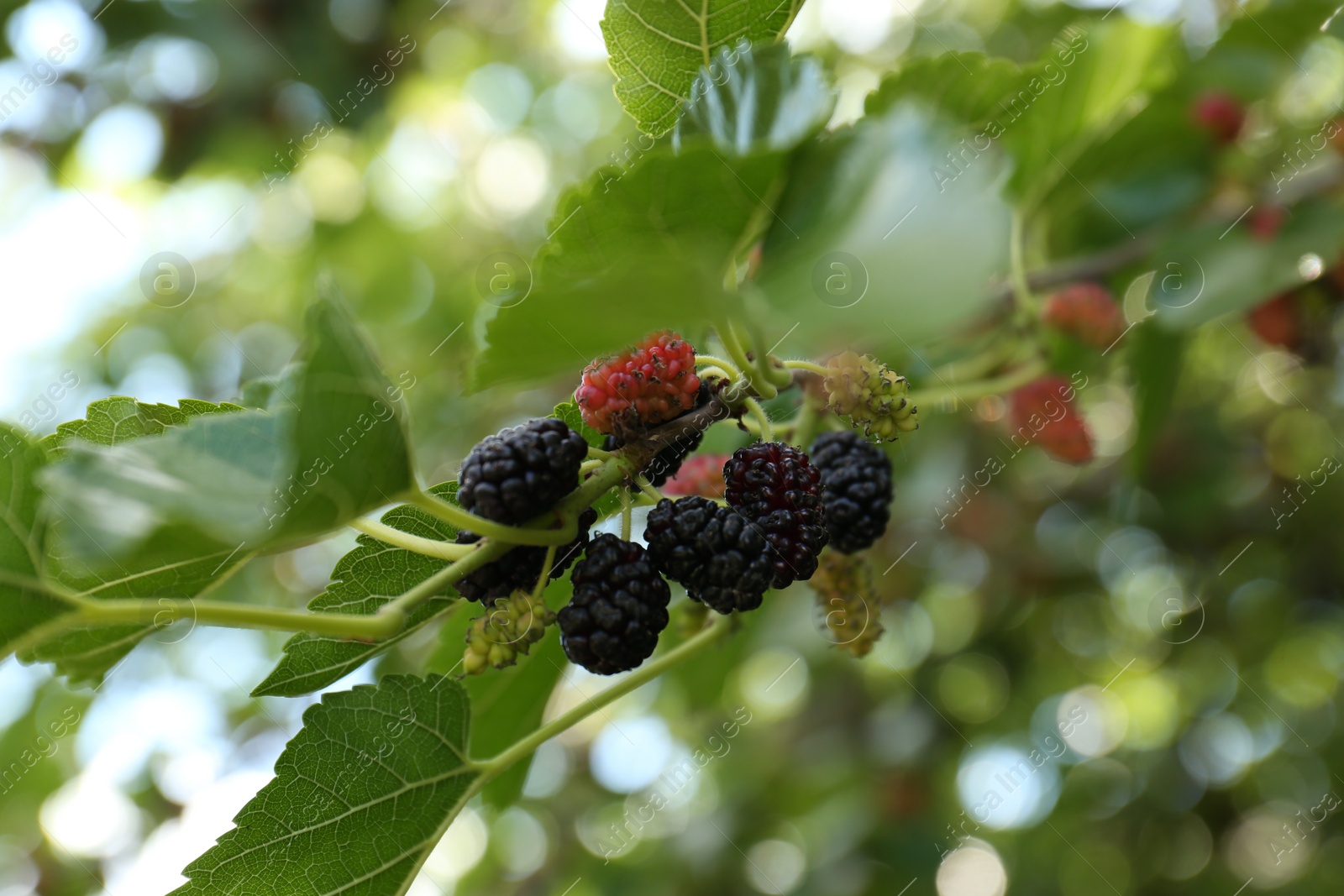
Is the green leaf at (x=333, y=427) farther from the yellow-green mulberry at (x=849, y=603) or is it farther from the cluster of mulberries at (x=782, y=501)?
the yellow-green mulberry at (x=849, y=603)

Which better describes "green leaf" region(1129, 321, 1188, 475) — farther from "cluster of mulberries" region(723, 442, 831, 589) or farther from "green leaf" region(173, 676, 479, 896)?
"green leaf" region(173, 676, 479, 896)

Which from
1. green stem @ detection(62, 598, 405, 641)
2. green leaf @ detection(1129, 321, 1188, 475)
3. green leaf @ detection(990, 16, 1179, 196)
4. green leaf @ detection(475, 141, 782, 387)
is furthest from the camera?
green leaf @ detection(1129, 321, 1188, 475)

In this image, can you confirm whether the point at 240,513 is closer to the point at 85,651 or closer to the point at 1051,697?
the point at 85,651

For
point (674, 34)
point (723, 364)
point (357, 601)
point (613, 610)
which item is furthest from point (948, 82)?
point (357, 601)

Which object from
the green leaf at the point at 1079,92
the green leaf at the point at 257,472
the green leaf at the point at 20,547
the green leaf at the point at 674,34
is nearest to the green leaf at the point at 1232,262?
the green leaf at the point at 1079,92

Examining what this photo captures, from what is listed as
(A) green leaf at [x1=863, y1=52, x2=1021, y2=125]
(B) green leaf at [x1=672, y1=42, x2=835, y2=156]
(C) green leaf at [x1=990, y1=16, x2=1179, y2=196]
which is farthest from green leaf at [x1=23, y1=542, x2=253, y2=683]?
(C) green leaf at [x1=990, y1=16, x2=1179, y2=196]

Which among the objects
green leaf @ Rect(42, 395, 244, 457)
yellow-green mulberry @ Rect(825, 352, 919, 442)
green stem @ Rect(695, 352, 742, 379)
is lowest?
yellow-green mulberry @ Rect(825, 352, 919, 442)

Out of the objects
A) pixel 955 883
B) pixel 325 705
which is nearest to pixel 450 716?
pixel 325 705
